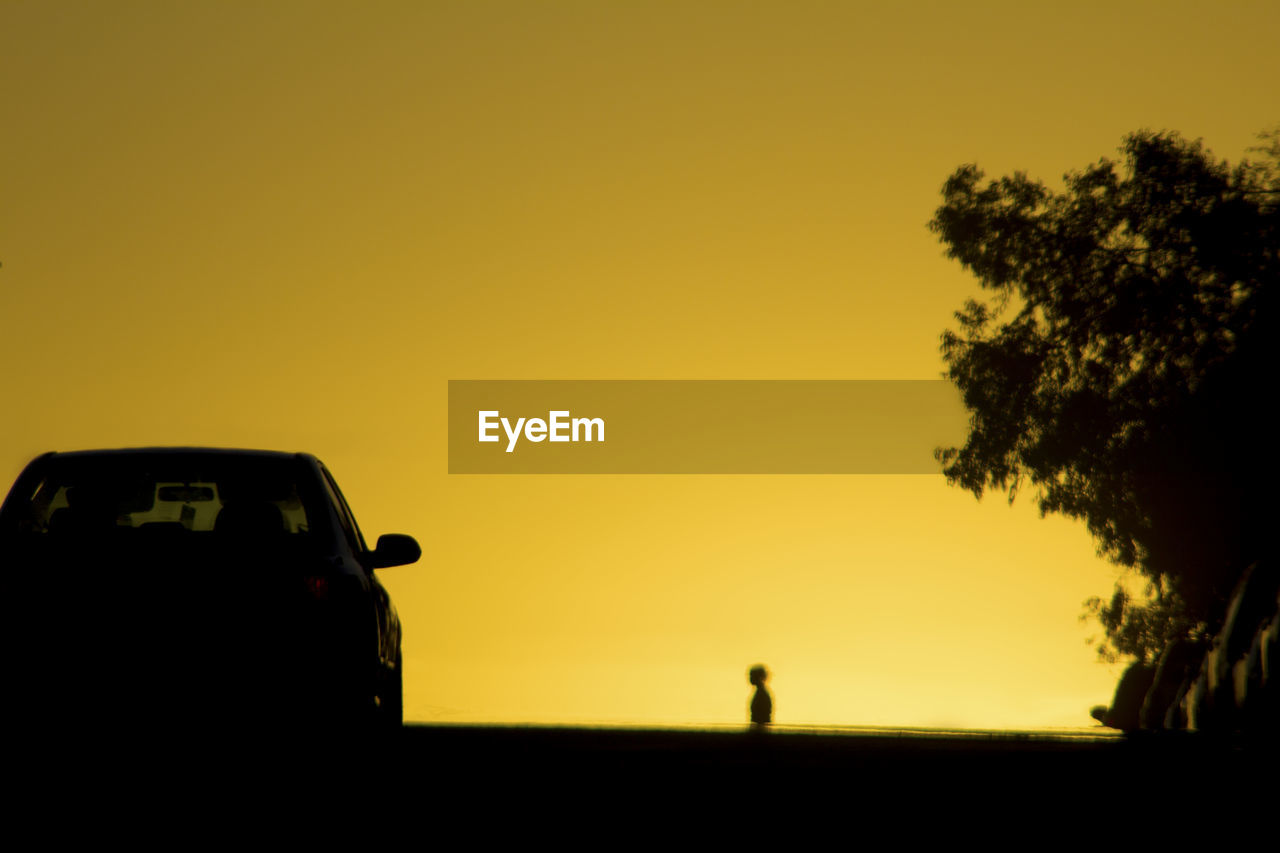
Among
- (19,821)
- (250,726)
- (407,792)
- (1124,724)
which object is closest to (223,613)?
(250,726)

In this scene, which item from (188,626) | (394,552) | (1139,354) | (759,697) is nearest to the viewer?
(188,626)

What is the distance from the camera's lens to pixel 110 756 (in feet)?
27.7

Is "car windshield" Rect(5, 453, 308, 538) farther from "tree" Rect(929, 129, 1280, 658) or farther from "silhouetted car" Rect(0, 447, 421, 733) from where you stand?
"tree" Rect(929, 129, 1280, 658)

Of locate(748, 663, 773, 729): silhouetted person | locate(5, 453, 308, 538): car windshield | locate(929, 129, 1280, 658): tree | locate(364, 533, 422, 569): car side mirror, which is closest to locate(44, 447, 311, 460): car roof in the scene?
locate(5, 453, 308, 538): car windshield

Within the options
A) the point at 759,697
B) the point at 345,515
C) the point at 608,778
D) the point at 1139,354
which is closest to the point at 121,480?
the point at 345,515

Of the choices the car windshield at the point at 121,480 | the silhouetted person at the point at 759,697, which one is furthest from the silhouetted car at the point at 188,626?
the silhouetted person at the point at 759,697

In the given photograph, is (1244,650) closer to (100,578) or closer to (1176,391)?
(1176,391)

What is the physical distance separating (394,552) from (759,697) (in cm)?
1485

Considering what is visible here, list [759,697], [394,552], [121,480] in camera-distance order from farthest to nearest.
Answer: [759,697], [394,552], [121,480]

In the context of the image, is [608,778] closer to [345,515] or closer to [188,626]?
[345,515]

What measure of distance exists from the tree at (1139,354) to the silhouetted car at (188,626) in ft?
114

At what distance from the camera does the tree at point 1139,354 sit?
42.3m

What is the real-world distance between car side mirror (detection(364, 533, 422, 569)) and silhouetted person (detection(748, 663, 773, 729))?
47.7ft

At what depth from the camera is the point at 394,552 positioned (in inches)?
429
